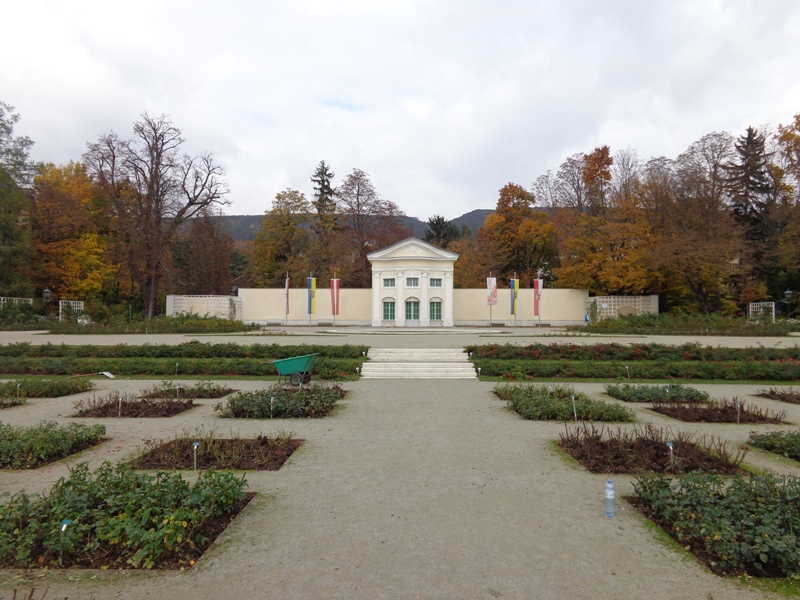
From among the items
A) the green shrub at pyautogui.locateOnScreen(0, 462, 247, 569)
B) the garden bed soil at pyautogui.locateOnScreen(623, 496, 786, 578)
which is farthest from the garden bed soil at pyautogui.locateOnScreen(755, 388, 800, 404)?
the green shrub at pyautogui.locateOnScreen(0, 462, 247, 569)

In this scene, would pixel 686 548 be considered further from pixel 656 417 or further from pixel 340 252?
pixel 340 252

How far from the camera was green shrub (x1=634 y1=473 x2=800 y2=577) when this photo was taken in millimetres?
4230

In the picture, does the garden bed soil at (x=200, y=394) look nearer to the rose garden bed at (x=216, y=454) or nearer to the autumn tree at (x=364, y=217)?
the rose garden bed at (x=216, y=454)

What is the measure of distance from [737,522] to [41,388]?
51.6 ft

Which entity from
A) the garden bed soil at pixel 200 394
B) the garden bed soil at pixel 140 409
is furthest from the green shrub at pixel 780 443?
the garden bed soil at pixel 200 394

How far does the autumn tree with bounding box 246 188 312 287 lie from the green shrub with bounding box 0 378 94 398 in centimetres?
4156

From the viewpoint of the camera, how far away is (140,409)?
36.4 ft

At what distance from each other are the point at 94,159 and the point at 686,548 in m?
55.7

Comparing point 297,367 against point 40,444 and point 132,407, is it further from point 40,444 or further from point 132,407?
point 40,444

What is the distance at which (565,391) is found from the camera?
12.7 metres

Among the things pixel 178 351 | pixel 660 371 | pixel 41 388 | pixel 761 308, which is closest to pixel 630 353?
pixel 660 371

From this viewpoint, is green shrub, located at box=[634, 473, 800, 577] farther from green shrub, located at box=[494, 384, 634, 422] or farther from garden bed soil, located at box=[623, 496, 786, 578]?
green shrub, located at box=[494, 384, 634, 422]

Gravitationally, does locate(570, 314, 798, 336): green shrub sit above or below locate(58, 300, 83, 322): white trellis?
below

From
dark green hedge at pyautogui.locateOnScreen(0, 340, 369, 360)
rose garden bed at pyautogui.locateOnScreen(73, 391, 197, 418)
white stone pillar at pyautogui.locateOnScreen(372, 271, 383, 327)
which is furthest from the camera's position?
white stone pillar at pyautogui.locateOnScreen(372, 271, 383, 327)
